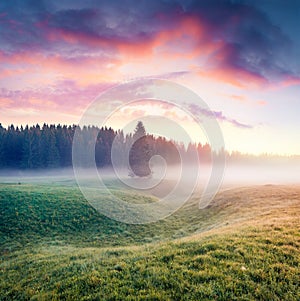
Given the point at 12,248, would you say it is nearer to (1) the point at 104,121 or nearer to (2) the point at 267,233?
(1) the point at 104,121

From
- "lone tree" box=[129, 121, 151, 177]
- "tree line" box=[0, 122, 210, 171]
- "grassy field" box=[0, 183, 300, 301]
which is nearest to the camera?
"grassy field" box=[0, 183, 300, 301]

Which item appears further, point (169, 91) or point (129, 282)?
point (169, 91)

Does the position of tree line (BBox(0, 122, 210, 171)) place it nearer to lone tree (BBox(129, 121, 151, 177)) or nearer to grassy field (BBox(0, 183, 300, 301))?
lone tree (BBox(129, 121, 151, 177))

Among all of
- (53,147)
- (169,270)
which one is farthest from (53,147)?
(169,270)

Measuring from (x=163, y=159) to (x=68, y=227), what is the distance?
69092 millimetres

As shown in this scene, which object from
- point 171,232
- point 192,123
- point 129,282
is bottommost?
point 171,232

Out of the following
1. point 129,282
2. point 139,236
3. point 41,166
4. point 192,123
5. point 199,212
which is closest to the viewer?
point 129,282

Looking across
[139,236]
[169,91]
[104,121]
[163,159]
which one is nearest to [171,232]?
[139,236]

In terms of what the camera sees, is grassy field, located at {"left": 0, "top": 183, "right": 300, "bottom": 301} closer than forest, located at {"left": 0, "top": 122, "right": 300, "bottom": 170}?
Yes

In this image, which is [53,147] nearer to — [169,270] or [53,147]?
[53,147]

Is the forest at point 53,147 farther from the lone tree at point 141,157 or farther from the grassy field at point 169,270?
the grassy field at point 169,270

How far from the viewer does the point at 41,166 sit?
85.0m

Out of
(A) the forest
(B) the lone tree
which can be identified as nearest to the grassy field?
(B) the lone tree

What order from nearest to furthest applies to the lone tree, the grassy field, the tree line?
the grassy field < the lone tree < the tree line
